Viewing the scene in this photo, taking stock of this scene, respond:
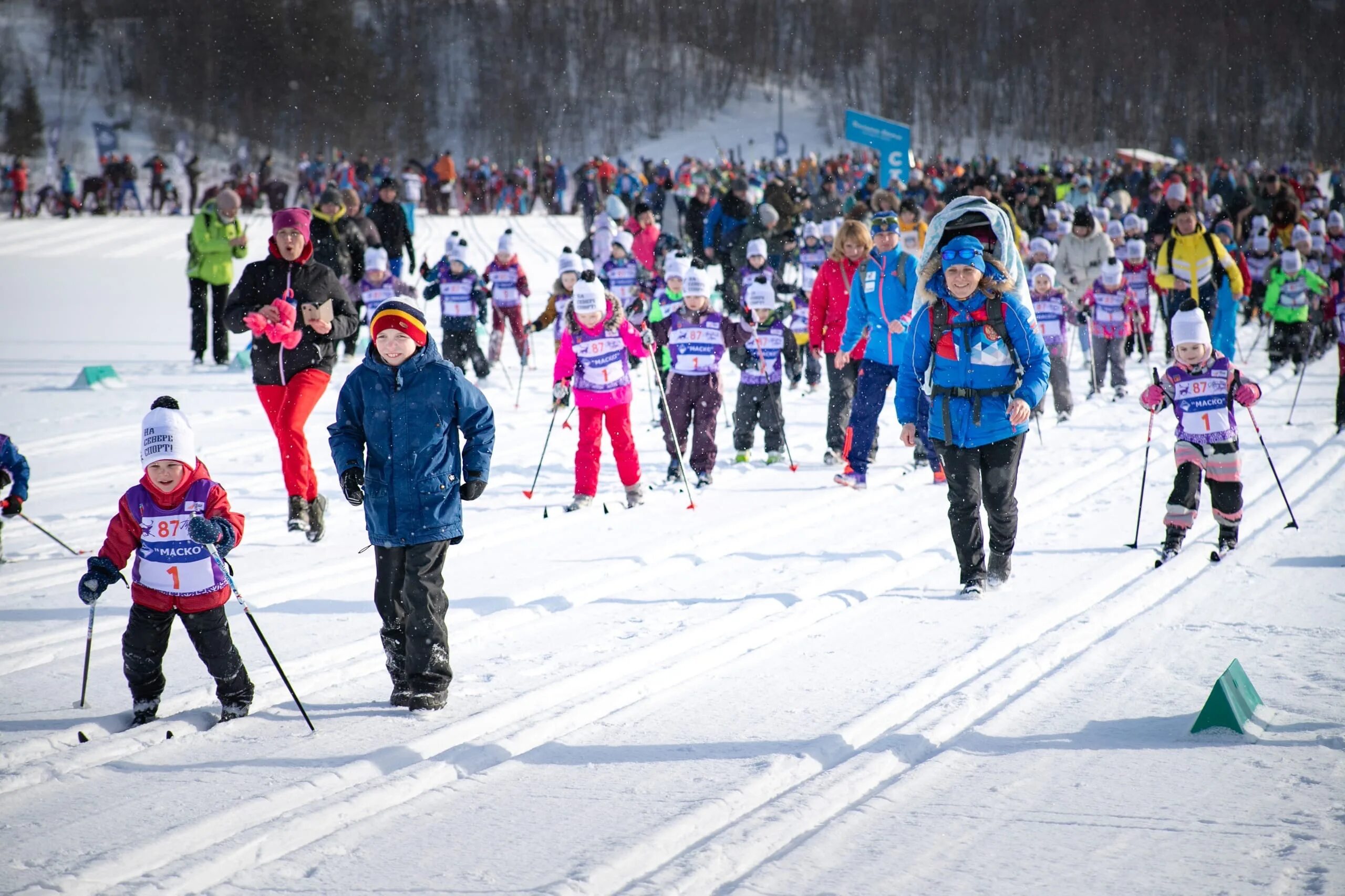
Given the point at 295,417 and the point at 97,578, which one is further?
the point at 295,417

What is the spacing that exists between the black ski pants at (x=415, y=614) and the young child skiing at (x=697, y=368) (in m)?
3.75

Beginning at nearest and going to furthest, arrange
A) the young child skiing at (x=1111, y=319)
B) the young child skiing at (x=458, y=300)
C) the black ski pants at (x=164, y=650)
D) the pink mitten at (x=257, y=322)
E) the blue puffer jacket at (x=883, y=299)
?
the black ski pants at (x=164, y=650) → the pink mitten at (x=257, y=322) → the blue puffer jacket at (x=883, y=299) → the young child skiing at (x=1111, y=319) → the young child skiing at (x=458, y=300)

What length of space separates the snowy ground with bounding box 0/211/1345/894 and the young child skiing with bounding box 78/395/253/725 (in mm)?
207

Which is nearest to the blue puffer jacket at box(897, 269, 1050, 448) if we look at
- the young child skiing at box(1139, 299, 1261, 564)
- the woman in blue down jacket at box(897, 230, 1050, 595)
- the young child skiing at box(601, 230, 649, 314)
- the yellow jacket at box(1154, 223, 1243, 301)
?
the woman in blue down jacket at box(897, 230, 1050, 595)

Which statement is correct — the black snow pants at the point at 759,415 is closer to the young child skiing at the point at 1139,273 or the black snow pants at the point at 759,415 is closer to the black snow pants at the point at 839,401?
the black snow pants at the point at 839,401

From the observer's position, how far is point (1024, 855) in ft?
9.92

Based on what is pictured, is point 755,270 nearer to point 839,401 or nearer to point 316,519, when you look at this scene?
point 839,401

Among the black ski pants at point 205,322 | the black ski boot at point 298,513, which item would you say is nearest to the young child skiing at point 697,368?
the black ski boot at point 298,513

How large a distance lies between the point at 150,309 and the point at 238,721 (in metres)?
14.4

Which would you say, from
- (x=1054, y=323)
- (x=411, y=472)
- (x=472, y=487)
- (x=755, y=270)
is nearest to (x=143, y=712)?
(x=411, y=472)

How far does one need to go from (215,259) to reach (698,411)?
21.5ft

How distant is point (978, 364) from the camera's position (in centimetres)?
526

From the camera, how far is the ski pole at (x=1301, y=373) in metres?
9.77

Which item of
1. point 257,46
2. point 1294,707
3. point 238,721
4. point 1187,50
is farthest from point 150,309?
point 1187,50
